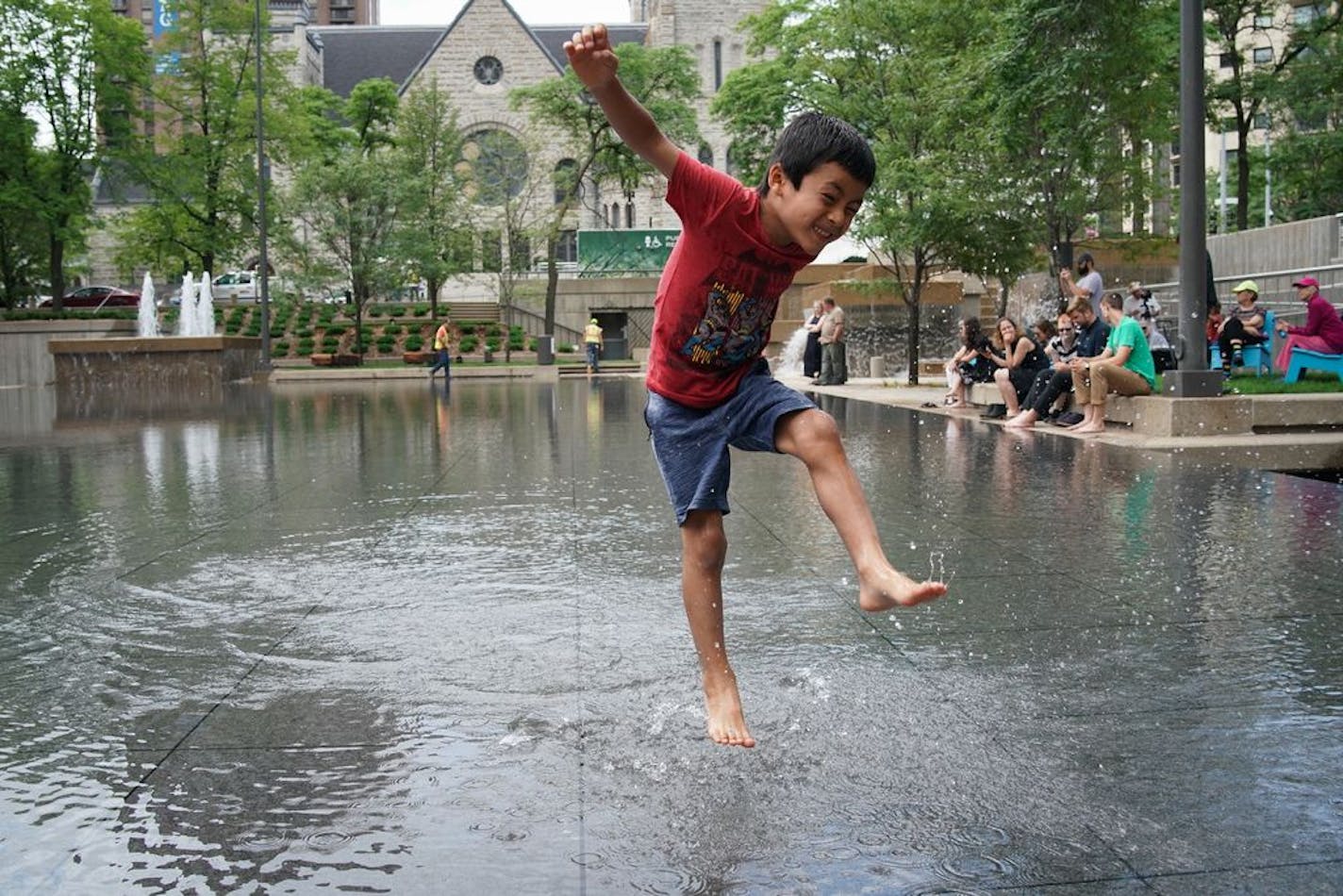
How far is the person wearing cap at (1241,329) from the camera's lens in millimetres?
16422

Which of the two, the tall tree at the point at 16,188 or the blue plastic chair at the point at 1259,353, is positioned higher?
the tall tree at the point at 16,188

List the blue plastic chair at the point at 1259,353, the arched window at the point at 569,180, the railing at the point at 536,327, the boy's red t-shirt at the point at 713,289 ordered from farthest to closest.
→ the railing at the point at 536,327 < the arched window at the point at 569,180 < the blue plastic chair at the point at 1259,353 < the boy's red t-shirt at the point at 713,289

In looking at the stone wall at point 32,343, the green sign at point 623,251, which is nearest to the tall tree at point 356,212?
the stone wall at point 32,343

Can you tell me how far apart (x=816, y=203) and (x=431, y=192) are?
156 ft

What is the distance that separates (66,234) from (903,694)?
4008 centimetres

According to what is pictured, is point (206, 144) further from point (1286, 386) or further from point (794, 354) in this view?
point (1286, 386)

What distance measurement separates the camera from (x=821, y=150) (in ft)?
10.5

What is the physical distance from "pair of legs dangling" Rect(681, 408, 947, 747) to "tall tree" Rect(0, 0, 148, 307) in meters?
40.0

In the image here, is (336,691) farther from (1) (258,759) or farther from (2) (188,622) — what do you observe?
(2) (188,622)

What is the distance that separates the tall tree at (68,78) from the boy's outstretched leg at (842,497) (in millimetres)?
40162

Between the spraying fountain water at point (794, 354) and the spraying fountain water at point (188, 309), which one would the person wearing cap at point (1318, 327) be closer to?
the spraying fountain water at point (794, 354)

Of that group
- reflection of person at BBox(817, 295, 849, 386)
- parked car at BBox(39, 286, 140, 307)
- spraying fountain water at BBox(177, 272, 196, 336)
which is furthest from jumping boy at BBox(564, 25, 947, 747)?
parked car at BBox(39, 286, 140, 307)

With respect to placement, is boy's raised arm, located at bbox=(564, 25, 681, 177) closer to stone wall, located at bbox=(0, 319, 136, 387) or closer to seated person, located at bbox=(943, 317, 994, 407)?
seated person, located at bbox=(943, 317, 994, 407)

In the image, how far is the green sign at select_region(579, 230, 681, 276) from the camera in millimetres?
53062
